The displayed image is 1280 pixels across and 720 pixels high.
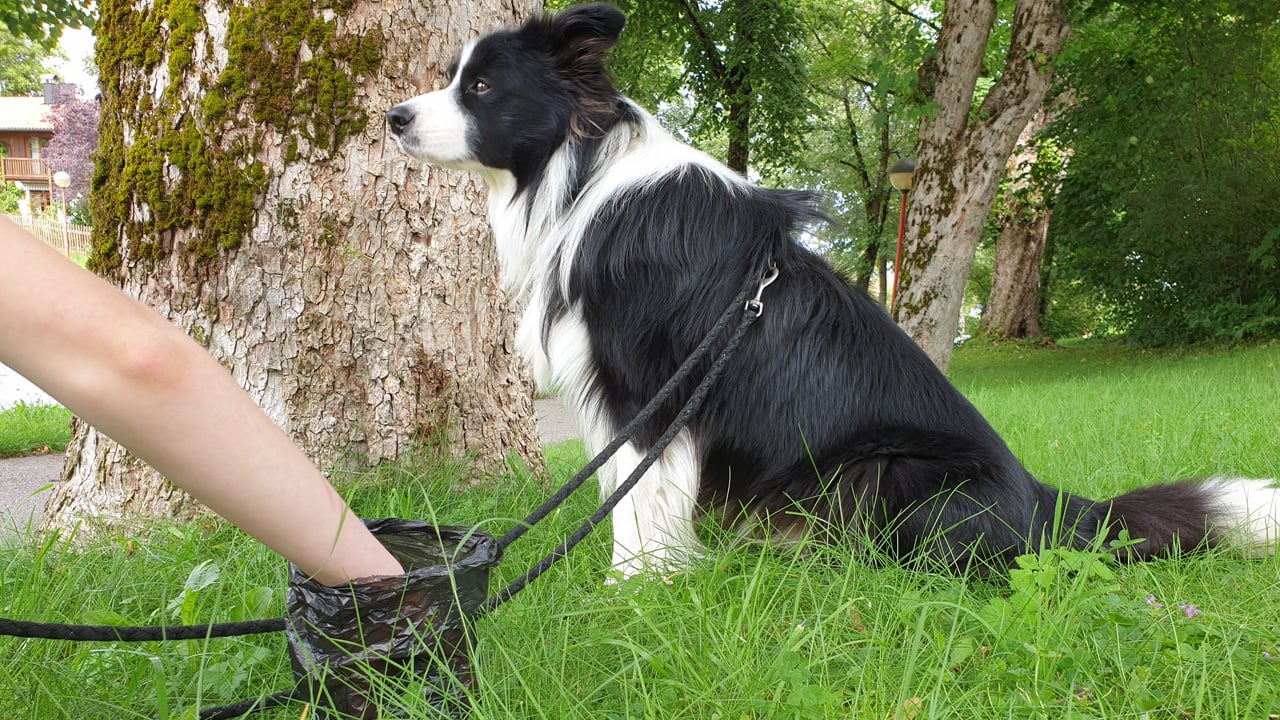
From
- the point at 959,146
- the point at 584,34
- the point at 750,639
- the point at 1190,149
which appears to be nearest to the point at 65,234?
the point at 959,146

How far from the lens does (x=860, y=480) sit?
2330 mm

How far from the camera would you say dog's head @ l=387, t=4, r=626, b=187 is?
2.63m

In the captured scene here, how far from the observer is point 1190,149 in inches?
504

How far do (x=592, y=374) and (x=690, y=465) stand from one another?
44 centimetres

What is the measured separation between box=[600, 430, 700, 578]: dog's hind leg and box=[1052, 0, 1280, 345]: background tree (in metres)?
12.5

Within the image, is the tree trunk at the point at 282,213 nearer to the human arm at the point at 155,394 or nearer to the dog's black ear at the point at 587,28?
the dog's black ear at the point at 587,28

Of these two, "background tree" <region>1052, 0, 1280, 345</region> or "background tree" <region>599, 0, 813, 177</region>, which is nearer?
"background tree" <region>1052, 0, 1280, 345</region>

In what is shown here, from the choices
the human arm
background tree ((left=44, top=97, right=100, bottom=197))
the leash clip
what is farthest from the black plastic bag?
background tree ((left=44, top=97, right=100, bottom=197))

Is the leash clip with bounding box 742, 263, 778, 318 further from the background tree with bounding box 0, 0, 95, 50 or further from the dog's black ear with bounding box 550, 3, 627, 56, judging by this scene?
the background tree with bounding box 0, 0, 95, 50

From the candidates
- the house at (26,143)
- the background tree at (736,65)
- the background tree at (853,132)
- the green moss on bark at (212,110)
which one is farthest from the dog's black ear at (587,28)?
the house at (26,143)

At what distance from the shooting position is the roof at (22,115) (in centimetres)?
4538

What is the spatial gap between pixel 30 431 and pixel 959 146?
33.4ft

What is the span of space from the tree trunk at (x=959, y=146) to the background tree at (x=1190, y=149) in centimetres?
437

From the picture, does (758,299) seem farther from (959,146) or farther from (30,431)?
(30,431)
